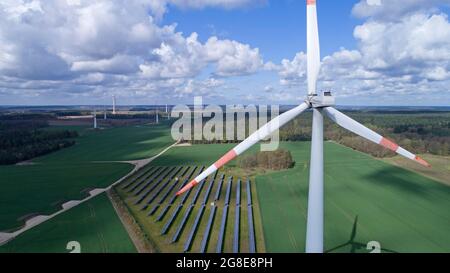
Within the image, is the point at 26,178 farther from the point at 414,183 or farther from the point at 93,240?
the point at 414,183

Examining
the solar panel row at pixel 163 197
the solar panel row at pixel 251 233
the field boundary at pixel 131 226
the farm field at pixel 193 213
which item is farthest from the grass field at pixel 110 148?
the solar panel row at pixel 251 233


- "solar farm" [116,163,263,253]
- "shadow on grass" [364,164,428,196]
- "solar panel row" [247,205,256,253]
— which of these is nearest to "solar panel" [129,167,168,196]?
"solar farm" [116,163,263,253]

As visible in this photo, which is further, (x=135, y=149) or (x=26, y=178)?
(x=135, y=149)

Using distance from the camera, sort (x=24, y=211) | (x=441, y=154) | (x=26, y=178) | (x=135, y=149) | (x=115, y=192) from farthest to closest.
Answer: (x=135, y=149) → (x=441, y=154) → (x=26, y=178) → (x=115, y=192) → (x=24, y=211)
